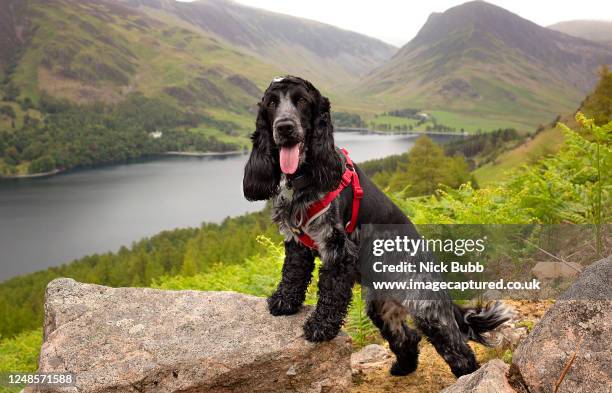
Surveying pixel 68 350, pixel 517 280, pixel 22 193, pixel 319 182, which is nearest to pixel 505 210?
pixel 517 280

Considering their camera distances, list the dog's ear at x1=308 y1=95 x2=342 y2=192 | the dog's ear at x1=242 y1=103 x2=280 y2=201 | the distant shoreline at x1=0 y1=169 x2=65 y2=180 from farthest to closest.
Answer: the distant shoreline at x1=0 y1=169 x2=65 y2=180 < the dog's ear at x1=242 y1=103 x2=280 y2=201 < the dog's ear at x1=308 y1=95 x2=342 y2=192

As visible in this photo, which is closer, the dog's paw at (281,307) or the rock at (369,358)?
the dog's paw at (281,307)

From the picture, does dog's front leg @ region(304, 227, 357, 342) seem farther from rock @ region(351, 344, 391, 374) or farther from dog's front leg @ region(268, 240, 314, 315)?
rock @ region(351, 344, 391, 374)

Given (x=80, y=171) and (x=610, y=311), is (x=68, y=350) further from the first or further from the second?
(x=80, y=171)

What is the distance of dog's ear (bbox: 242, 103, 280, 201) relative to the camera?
4961 mm

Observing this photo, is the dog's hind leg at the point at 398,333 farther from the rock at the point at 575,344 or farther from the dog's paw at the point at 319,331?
the rock at the point at 575,344

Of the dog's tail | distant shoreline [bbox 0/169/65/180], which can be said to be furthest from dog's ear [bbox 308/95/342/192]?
distant shoreline [bbox 0/169/65/180]

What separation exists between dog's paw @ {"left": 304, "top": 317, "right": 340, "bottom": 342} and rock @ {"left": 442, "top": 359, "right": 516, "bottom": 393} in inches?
63.6

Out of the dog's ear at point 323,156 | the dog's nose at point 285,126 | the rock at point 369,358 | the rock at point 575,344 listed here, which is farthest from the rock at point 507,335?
the dog's nose at point 285,126

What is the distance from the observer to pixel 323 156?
186 inches

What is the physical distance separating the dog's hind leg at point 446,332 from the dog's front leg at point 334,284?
0.80 metres

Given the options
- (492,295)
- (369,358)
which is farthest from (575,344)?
(492,295)

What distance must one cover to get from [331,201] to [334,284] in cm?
90

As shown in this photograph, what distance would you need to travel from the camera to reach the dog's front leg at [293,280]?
5.31 metres
